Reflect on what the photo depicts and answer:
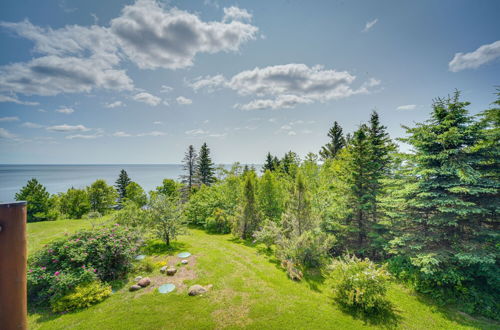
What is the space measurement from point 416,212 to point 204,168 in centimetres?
3471

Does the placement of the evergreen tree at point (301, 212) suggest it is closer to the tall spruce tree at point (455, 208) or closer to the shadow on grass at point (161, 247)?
the tall spruce tree at point (455, 208)

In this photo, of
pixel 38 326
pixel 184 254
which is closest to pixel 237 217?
pixel 184 254

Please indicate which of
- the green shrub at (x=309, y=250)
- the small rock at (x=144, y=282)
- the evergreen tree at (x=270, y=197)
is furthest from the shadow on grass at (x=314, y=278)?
the evergreen tree at (x=270, y=197)

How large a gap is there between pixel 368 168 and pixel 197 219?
1723 centimetres

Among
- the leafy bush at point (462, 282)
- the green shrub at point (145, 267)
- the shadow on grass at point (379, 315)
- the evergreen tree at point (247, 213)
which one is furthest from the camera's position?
the evergreen tree at point (247, 213)

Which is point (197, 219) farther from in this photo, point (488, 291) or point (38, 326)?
point (488, 291)

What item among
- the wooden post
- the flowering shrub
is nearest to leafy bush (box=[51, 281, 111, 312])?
the flowering shrub

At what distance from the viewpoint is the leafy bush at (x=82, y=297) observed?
7688mm

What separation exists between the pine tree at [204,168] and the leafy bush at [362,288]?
110ft

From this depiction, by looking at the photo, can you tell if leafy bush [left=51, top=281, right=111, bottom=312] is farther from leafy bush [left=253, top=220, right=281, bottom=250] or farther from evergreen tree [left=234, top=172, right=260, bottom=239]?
evergreen tree [left=234, top=172, right=260, bottom=239]

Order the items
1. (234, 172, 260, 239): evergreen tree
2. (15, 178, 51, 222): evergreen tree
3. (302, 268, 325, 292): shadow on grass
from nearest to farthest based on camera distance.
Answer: (302, 268, 325, 292): shadow on grass < (234, 172, 260, 239): evergreen tree < (15, 178, 51, 222): evergreen tree

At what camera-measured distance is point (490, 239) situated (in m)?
8.48

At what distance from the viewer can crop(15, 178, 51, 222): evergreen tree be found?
23484 mm

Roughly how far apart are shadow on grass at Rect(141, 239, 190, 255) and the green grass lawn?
2.89 metres
